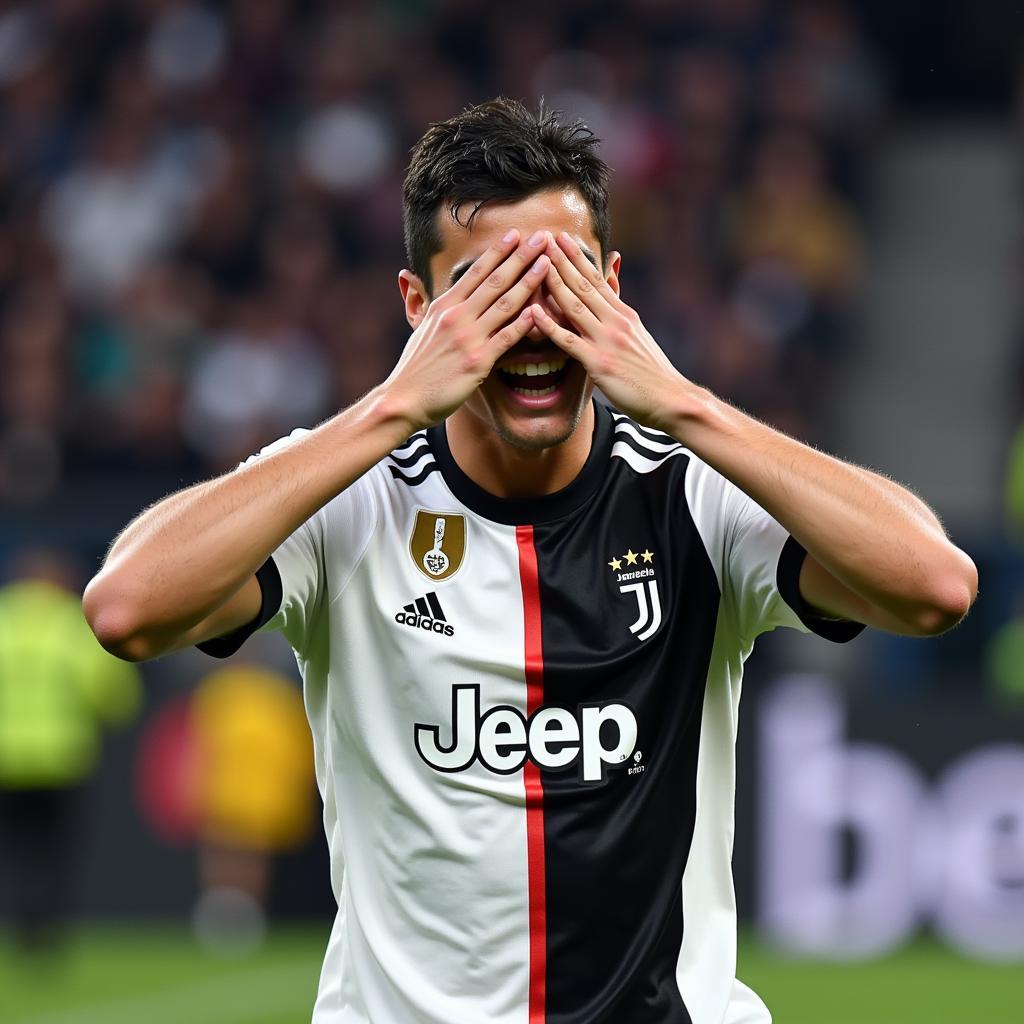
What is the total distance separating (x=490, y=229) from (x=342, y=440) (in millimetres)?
460

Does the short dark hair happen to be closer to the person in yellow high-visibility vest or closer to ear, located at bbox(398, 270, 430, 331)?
ear, located at bbox(398, 270, 430, 331)

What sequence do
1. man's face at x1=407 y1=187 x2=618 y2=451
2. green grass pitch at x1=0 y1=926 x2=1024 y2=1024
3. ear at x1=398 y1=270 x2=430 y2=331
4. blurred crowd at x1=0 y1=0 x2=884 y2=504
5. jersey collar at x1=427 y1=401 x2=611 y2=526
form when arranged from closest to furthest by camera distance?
man's face at x1=407 y1=187 x2=618 y2=451 < jersey collar at x1=427 y1=401 x2=611 y2=526 < ear at x1=398 y1=270 x2=430 y2=331 < green grass pitch at x1=0 y1=926 x2=1024 y2=1024 < blurred crowd at x1=0 y1=0 x2=884 y2=504

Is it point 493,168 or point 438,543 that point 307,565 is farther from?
point 493,168

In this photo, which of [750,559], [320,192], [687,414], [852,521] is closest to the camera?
[852,521]

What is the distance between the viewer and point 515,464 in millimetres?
3729

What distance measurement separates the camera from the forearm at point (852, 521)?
3.39 m

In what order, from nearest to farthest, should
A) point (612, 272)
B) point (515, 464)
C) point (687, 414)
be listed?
point (687, 414) → point (515, 464) → point (612, 272)

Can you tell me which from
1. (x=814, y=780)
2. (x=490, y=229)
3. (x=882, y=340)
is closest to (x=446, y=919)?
(x=490, y=229)

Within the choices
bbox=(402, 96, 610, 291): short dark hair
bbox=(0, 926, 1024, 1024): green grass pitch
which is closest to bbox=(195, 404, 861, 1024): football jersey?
bbox=(402, 96, 610, 291): short dark hair

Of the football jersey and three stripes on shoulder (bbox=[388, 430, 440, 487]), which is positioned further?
three stripes on shoulder (bbox=[388, 430, 440, 487])

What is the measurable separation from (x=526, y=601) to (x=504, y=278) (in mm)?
546

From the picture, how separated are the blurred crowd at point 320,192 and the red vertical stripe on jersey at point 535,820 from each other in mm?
9865

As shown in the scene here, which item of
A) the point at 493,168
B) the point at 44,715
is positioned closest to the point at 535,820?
the point at 493,168

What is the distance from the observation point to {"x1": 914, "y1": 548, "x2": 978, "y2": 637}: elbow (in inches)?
134
